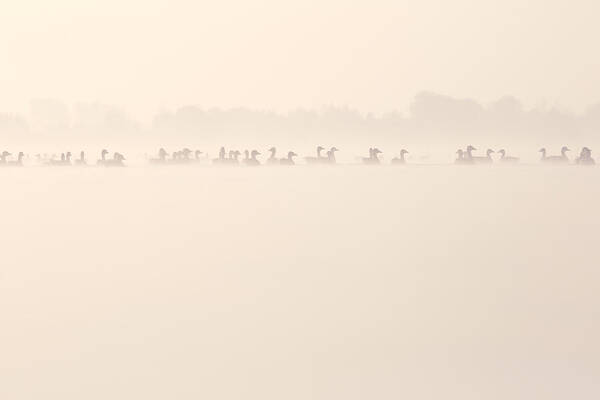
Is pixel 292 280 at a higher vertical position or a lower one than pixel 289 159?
lower

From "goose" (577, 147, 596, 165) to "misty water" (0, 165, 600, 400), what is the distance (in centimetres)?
2

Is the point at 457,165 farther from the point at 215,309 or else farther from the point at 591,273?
the point at 215,309

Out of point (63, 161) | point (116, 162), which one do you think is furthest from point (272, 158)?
point (63, 161)

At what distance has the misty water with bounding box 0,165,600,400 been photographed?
1364mm

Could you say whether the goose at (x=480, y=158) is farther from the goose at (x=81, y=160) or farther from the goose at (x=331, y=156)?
the goose at (x=81, y=160)

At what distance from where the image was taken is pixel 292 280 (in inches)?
54.6

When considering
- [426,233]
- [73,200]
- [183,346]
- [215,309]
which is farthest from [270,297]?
[73,200]

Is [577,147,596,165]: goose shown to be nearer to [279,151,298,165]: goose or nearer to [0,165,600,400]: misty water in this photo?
[0,165,600,400]: misty water

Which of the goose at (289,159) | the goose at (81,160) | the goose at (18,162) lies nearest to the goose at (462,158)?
the goose at (289,159)

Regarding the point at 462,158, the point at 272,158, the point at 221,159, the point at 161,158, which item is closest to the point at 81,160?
the point at 161,158

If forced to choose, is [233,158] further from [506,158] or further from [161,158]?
[506,158]

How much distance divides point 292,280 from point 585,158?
724 millimetres

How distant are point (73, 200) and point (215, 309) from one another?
400 millimetres

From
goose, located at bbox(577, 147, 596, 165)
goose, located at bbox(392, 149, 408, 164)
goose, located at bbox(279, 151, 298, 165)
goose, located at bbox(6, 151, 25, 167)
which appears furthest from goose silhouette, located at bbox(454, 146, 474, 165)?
goose, located at bbox(6, 151, 25, 167)
